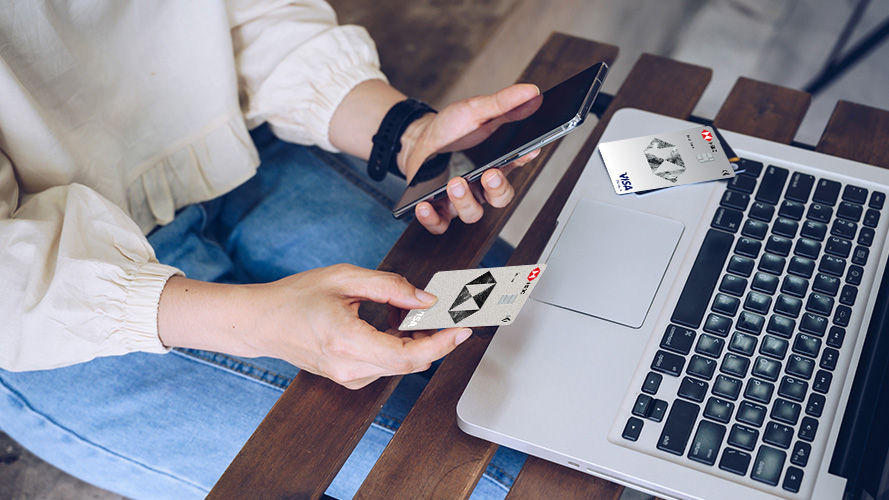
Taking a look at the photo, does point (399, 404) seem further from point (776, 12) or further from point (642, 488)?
point (776, 12)

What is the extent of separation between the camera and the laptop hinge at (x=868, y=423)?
1.73 feet

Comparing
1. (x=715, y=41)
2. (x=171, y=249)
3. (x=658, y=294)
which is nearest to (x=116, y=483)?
(x=171, y=249)

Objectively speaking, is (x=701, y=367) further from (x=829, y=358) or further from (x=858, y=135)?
(x=858, y=135)

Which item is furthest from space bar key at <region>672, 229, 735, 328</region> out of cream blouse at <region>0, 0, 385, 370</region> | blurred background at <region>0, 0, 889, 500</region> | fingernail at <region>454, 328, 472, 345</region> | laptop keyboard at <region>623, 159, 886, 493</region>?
blurred background at <region>0, 0, 889, 500</region>

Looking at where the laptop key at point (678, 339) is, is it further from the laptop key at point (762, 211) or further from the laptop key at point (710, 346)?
the laptop key at point (762, 211)

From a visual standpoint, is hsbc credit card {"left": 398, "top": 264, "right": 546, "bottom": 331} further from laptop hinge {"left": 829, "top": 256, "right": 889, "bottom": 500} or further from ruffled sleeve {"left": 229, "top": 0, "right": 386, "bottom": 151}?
ruffled sleeve {"left": 229, "top": 0, "right": 386, "bottom": 151}

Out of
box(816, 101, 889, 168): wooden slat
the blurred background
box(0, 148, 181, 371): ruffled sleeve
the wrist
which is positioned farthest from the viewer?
the blurred background

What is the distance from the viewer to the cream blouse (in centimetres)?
65

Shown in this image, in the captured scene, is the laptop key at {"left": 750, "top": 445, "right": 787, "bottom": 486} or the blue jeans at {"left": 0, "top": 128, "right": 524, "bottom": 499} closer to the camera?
the laptop key at {"left": 750, "top": 445, "right": 787, "bottom": 486}

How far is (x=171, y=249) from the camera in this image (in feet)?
2.90

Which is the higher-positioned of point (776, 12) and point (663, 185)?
point (663, 185)

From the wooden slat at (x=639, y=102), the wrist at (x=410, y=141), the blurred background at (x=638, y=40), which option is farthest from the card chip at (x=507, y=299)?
the blurred background at (x=638, y=40)

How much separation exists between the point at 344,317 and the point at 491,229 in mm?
226

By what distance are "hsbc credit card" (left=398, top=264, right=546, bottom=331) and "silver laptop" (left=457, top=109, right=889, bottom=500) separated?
0.05m
